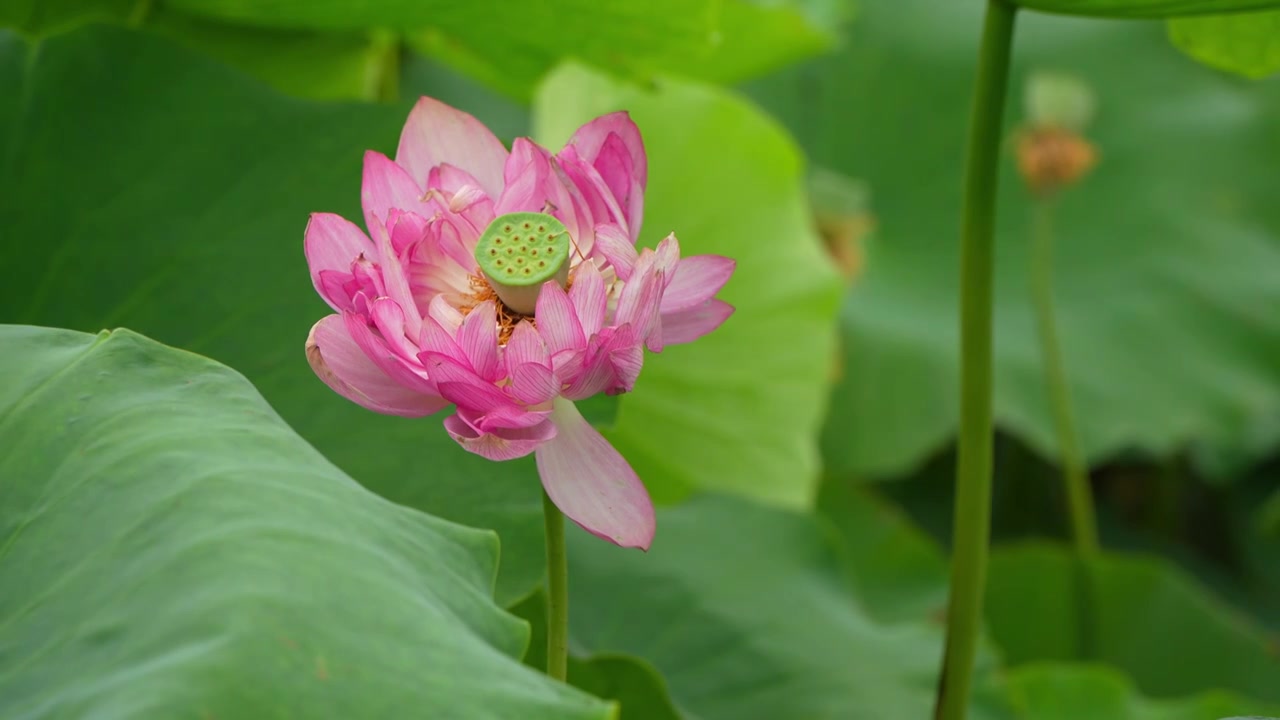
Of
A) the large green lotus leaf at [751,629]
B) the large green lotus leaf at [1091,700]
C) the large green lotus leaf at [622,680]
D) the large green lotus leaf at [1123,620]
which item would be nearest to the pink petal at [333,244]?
the large green lotus leaf at [622,680]

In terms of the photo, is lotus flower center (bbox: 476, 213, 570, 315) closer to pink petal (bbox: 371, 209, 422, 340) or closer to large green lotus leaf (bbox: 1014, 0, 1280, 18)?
pink petal (bbox: 371, 209, 422, 340)

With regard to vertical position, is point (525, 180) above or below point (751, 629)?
above

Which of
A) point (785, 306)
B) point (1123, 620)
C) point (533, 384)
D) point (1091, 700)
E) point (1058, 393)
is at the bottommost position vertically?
point (1123, 620)

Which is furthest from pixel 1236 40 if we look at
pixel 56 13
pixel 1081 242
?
pixel 1081 242

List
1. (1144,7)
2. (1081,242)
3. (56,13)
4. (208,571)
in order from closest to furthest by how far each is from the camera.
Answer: (208,571) → (1144,7) → (56,13) → (1081,242)

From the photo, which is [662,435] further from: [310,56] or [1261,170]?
[1261,170]

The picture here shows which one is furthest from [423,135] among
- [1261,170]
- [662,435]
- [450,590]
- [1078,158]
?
[1261,170]

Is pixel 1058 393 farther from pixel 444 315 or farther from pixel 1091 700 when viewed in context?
pixel 444 315
